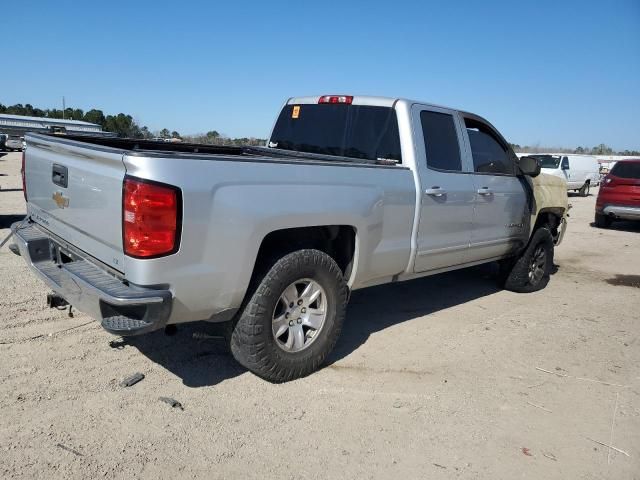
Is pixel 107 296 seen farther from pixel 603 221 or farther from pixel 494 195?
pixel 603 221

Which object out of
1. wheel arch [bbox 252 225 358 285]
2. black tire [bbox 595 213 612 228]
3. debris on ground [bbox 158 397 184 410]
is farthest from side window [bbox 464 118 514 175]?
black tire [bbox 595 213 612 228]

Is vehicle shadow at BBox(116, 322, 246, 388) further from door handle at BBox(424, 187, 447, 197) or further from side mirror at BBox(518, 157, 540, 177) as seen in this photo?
side mirror at BBox(518, 157, 540, 177)

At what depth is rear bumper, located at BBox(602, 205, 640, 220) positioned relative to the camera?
1254cm

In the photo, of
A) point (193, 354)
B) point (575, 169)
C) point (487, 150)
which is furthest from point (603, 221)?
point (193, 354)

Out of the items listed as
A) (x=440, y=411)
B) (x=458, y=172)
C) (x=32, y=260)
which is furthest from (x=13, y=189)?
(x=440, y=411)

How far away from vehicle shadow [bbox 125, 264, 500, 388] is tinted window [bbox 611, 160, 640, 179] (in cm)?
729

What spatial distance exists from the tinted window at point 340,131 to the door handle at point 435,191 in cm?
35

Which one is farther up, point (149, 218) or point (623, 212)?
point (149, 218)

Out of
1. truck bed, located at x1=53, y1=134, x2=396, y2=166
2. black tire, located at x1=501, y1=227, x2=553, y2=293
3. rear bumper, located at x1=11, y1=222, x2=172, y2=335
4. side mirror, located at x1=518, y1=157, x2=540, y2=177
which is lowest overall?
black tire, located at x1=501, y1=227, x2=553, y2=293

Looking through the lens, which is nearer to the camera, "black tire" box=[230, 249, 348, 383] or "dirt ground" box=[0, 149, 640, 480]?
"dirt ground" box=[0, 149, 640, 480]

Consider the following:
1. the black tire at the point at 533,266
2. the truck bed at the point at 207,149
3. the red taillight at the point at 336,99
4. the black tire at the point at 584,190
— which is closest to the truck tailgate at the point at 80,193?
the truck bed at the point at 207,149

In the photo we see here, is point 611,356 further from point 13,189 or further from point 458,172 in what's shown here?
point 13,189

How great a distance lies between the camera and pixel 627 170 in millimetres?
12992

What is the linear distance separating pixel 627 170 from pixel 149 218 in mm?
13310
